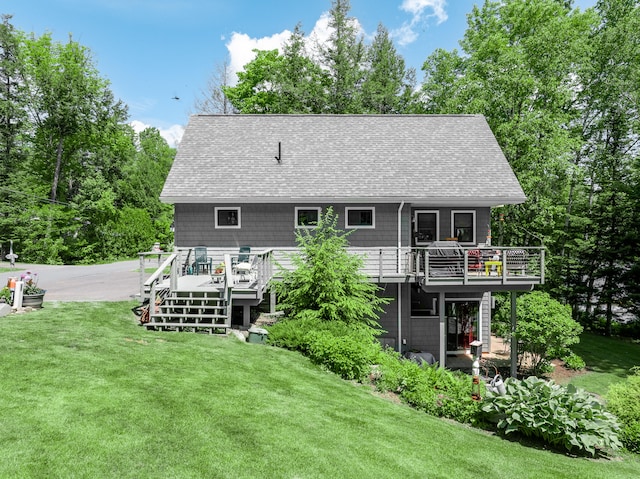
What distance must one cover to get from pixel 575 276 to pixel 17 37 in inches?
1805

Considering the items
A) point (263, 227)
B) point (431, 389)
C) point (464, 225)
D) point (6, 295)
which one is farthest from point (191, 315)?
point (464, 225)

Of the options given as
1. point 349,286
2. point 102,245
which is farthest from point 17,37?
point 349,286

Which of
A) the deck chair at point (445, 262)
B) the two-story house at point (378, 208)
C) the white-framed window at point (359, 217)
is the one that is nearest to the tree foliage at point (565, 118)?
the two-story house at point (378, 208)

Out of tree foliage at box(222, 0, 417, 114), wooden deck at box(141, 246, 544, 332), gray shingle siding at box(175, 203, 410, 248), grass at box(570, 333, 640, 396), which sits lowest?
grass at box(570, 333, 640, 396)

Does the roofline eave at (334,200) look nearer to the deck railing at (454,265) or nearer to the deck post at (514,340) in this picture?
the deck railing at (454,265)

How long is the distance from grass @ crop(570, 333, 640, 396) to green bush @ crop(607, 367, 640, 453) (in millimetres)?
5157

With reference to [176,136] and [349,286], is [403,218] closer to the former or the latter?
[349,286]

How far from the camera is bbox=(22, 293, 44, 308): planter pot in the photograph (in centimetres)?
1257

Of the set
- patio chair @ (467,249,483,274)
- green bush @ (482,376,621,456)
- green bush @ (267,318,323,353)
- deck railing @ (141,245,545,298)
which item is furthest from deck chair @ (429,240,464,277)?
green bush @ (482,376,621,456)

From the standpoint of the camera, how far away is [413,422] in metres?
8.13

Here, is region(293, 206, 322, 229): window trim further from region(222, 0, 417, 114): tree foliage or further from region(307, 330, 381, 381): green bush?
region(222, 0, 417, 114): tree foliage

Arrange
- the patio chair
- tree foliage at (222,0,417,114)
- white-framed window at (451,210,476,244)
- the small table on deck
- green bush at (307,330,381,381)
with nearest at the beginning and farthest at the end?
green bush at (307,330,381,381) → the small table on deck → the patio chair → white-framed window at (451,210,476,244) → tree foliage at (222,0,417,114)

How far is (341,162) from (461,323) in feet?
27.4

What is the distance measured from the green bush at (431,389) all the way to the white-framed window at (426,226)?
7.07 metres
